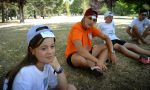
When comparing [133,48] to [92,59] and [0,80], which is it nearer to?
[92,59]

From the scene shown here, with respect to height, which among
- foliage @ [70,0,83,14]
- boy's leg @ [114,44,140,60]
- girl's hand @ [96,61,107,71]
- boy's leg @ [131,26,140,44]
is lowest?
girl's hand @ [96,61,107,71]

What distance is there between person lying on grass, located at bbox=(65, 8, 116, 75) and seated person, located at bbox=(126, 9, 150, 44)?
8.89 ft

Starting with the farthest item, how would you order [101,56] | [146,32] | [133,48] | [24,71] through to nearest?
[146,32] < [133,48] < [101,56] < [24,71]

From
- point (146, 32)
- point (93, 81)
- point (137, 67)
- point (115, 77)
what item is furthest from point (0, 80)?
point (146, 32)

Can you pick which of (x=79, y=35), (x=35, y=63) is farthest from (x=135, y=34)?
(x=35, y=63)

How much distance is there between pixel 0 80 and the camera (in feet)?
16.9

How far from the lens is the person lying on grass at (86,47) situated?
5172 mm

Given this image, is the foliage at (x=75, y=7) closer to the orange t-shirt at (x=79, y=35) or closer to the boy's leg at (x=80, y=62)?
the orange t-shirt at (x=79, y=35)

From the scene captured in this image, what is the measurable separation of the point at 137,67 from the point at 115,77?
76 cm

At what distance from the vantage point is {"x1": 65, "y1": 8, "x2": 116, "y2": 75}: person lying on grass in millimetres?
5172

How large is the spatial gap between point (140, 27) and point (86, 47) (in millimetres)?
3548

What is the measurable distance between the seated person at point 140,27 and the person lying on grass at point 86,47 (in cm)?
271

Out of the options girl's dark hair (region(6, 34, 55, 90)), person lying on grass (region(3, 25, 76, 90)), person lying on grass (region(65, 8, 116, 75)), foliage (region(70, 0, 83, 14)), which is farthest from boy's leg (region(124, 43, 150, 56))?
foliage (region(70, 0, 83, 14))

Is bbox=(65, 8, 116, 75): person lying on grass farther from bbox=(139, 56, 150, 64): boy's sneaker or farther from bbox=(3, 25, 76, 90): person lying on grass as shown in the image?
bbox=(3, 25, 76, 90): person lying on grass
